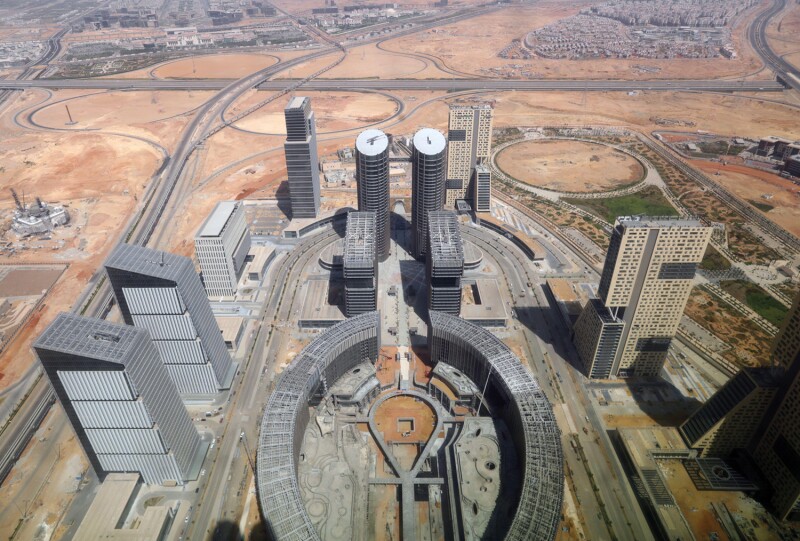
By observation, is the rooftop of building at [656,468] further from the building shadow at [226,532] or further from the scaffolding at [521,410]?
the building shadow at [226,532]

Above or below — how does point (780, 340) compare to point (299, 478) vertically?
above

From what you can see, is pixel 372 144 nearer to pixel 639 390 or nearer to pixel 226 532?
pixel 639 390

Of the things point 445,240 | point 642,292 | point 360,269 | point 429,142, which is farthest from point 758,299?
point 360,269

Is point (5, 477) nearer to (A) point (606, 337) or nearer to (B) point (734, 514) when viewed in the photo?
(A) point (606, 337)

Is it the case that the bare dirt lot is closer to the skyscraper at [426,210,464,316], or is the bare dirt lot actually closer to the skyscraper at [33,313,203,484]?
the skyscraper at [33,313,203,484]

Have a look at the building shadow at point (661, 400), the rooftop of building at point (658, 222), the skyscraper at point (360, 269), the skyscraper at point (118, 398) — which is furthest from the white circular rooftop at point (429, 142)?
the skyscraper at point (118, 398)

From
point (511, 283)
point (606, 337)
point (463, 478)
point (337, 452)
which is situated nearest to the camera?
point (463, 478)

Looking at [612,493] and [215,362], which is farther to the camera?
[215,362]

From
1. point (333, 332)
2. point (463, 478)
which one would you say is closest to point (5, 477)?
point (333, 332)
